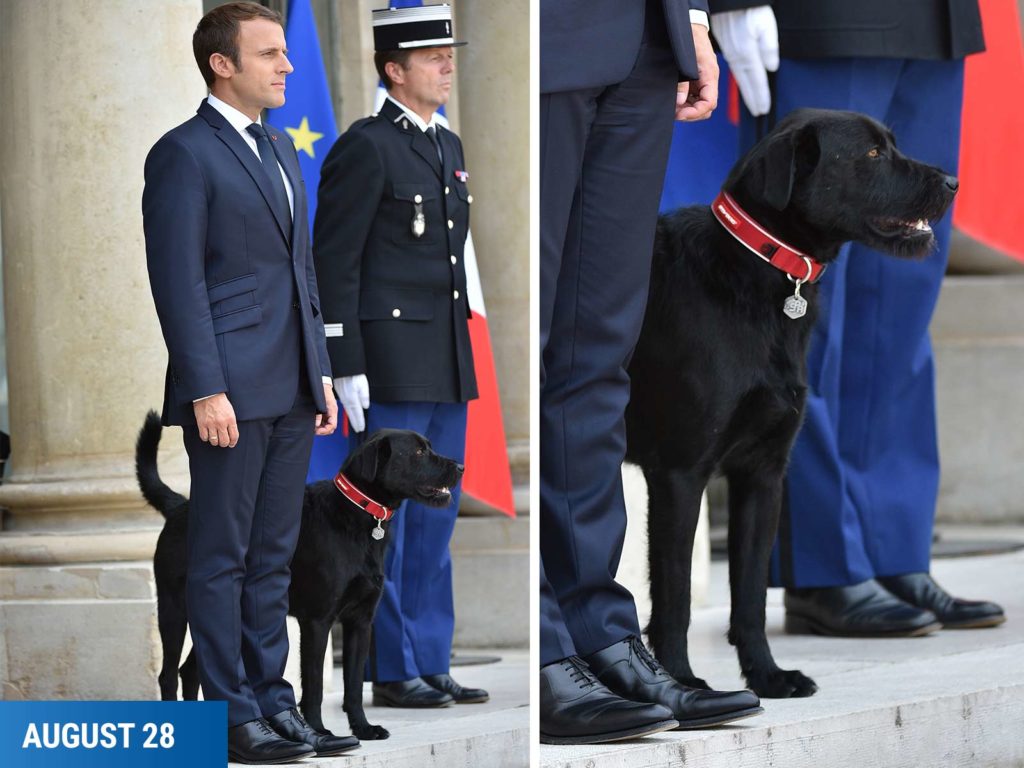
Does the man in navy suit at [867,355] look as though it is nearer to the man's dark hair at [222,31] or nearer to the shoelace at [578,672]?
the man's dark hair at [222,31]

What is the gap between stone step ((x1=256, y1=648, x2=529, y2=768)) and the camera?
320 centimetres

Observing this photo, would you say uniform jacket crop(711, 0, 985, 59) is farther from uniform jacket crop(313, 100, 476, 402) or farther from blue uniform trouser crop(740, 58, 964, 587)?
uniform jacket crop(313, 100, 476, 402)

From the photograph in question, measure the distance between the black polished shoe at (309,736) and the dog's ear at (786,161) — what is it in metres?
1.21

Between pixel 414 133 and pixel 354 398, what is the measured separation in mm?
461

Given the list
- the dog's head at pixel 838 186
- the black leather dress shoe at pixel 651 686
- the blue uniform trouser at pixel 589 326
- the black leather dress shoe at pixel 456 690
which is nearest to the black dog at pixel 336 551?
the black leather dress shoe at pixel 456 690

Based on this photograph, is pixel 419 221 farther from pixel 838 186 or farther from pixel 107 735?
pixel 107 735

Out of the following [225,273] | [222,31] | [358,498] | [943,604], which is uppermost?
[222,31]

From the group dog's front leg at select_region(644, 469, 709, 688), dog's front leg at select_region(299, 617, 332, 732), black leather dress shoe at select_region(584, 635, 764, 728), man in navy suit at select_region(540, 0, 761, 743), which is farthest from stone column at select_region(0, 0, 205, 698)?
dog's front leg at select_region(644, 469, 709, 688)

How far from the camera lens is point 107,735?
2.98 metres

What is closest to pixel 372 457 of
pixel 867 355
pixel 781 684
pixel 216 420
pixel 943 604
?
pixel 216 420

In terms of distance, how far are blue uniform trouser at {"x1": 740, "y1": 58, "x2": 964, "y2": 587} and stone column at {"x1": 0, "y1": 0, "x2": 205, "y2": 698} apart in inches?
65.2

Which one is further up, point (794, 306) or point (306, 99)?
point (306, 99)

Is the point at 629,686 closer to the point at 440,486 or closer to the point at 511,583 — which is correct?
the point at 511,583

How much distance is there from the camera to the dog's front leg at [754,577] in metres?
3.71
